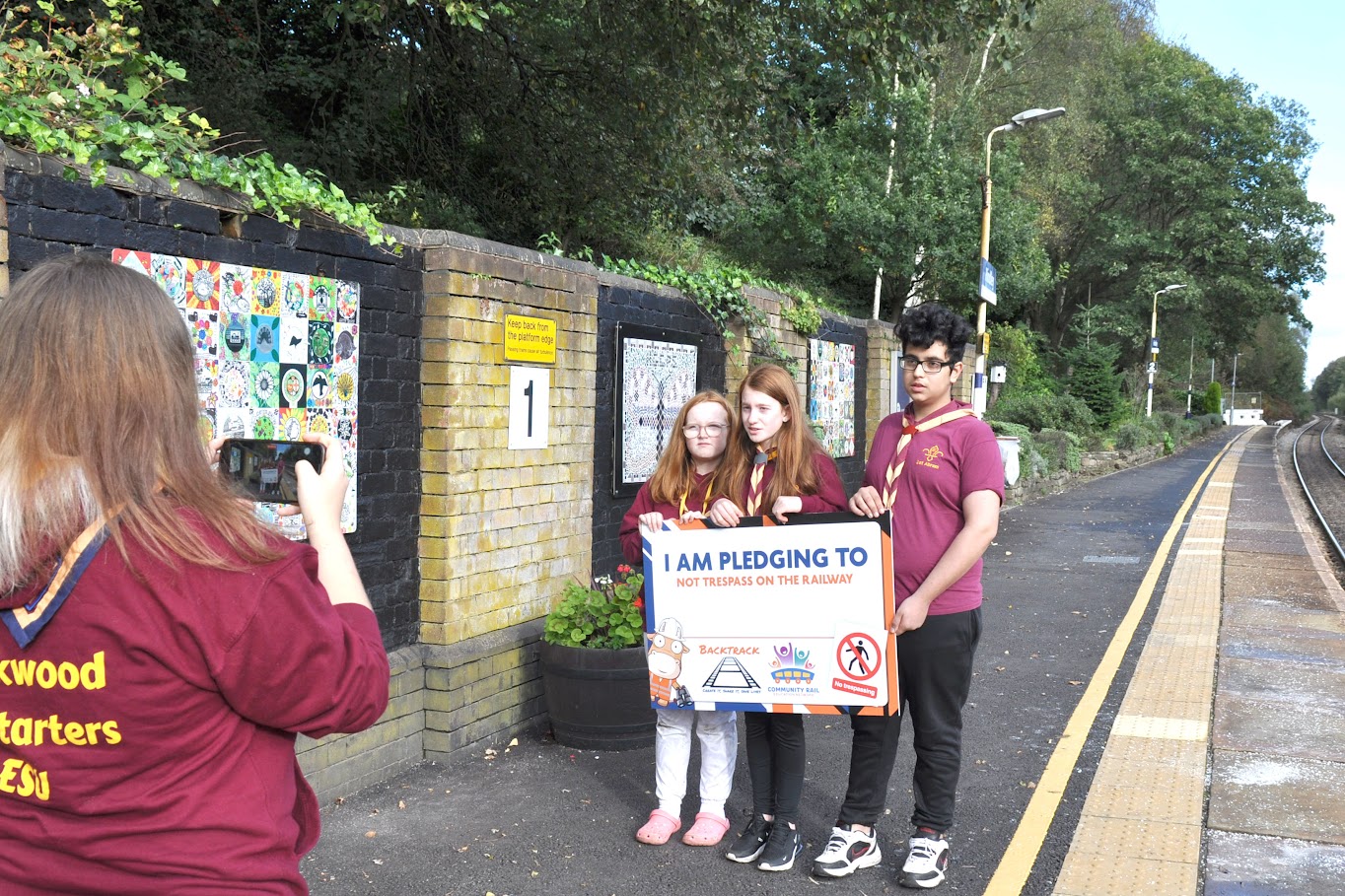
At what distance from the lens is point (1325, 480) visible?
32.3m

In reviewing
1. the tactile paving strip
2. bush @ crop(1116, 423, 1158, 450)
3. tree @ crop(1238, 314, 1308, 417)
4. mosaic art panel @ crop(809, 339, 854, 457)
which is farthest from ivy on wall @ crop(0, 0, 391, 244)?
tree @ crop(1238, 314, 1308, 417)

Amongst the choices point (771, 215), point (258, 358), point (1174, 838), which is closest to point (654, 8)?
point (258, 358)

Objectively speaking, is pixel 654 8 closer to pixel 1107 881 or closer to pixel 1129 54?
pixel 1107 881

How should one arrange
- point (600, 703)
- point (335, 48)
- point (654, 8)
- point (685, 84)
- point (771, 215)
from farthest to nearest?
1. point (771, 215)
2. point (335, 48)
3. point (685, 84)
4. point (654, 8)
5. point (600, 703)

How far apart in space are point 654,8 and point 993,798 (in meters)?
7.05

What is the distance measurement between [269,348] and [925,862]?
3282 millimetres

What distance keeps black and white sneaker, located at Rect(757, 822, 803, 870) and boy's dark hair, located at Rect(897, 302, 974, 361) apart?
1898 millimetres

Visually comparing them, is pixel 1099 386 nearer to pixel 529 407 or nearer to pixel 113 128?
pixel 529 407

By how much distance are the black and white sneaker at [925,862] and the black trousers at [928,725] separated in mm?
46

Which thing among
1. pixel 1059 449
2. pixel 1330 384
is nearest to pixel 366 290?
pixel 1059 449

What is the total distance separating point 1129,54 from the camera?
49.3m

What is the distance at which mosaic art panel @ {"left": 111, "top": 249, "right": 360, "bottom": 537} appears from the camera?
4.29 m

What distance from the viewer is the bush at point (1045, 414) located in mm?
28047

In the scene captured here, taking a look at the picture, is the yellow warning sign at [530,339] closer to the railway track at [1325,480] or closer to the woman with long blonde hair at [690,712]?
the woman with long blonde hair at [690,712]
